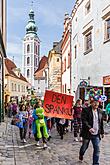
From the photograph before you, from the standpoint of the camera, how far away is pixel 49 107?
12609 millimetres

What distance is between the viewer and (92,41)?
23.3 metres

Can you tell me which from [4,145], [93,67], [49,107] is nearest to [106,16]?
[93,67]

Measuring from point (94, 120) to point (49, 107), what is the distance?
4634mm

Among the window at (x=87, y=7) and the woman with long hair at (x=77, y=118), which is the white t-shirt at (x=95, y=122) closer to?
the woman with long hair at (x=77, y=118)

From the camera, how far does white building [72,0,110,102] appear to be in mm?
20719

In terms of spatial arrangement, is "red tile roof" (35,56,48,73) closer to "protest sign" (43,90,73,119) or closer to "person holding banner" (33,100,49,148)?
"protest sign" (43,90,73,119)

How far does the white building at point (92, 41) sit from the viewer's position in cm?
2072

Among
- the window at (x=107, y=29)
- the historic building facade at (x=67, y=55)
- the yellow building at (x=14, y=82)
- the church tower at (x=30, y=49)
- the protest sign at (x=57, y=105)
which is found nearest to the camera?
the protest sign at (x=57, y=105)

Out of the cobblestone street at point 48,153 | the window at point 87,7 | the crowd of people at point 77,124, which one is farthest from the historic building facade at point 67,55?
the cobblestone street at point 48,153

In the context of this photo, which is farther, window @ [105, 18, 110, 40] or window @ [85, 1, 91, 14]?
window @ [85, 1, 91, 14]

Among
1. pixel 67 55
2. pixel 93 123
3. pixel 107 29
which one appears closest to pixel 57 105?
pixel 93 123

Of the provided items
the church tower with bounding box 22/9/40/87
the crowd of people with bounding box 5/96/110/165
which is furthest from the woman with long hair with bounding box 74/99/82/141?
the church tower with bounding box 22/9/40/87

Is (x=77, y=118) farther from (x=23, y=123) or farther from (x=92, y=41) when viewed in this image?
(x=92, y=41)

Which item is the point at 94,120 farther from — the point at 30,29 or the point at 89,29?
the point at 30,29
